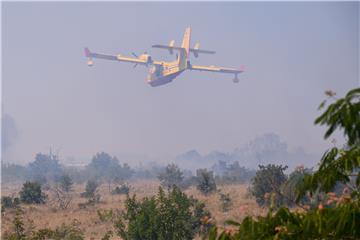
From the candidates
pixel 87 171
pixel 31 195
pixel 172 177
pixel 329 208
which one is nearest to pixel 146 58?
pixel 87 171

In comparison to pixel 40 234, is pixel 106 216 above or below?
below

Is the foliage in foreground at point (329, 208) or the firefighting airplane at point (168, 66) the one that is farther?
the firefighting airplane at point (168, 66)

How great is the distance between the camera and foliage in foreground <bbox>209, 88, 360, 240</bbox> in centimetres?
772

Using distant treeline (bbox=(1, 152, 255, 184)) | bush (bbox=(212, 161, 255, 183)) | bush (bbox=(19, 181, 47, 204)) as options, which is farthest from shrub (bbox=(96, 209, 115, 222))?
distant treeline (bbox=(1, 152, 255, 184))

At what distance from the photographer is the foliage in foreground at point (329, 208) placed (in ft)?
25.3

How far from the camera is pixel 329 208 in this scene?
27.4 ft

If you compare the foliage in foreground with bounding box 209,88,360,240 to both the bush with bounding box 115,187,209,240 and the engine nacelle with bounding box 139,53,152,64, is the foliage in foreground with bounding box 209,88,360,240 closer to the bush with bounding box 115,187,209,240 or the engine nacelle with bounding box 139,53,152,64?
the bush with bounding box 115,187,209,240

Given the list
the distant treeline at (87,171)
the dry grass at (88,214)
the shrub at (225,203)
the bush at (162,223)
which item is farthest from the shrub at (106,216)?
the distant treeline at (87,171)

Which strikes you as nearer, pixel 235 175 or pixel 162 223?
pixel 162 223

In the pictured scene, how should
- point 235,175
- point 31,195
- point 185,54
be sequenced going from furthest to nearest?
point 185,54, point 235,175, point 31,195

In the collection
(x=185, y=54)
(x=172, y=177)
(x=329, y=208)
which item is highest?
(x=185, y=54)

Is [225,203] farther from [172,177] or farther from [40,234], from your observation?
[172,177]

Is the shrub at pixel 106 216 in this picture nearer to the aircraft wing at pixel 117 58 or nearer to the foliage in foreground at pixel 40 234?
the foliage in foreground at pixel 40 234

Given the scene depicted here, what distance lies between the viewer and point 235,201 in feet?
142
